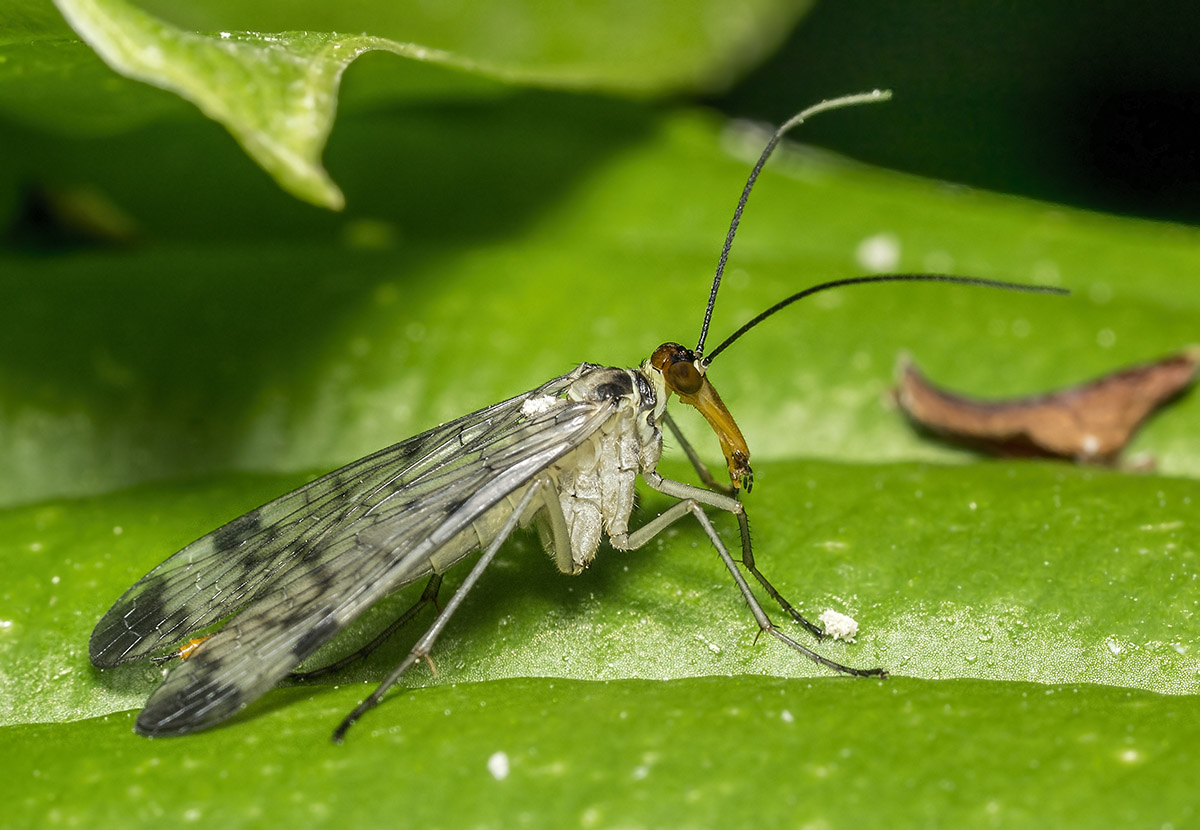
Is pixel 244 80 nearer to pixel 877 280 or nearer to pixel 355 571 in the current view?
pixel 355 571

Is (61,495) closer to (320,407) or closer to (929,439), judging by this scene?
(320,407)

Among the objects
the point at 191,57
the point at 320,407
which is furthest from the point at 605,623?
the point at 191,57

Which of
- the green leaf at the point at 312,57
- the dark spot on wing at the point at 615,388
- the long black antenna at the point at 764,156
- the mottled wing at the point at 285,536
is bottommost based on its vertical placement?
the mottled wing at the point at 285,536

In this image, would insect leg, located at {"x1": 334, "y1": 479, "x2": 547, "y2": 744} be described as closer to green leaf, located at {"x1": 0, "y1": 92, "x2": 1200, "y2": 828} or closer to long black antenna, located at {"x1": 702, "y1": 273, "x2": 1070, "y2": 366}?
green leaf, located at {"x1": 0, "y1": 92, "x2": 1200, "y2": 828}

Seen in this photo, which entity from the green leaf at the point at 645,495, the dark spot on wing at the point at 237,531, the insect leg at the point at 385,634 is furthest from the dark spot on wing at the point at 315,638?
the dark spot on wing at the point at 237,531

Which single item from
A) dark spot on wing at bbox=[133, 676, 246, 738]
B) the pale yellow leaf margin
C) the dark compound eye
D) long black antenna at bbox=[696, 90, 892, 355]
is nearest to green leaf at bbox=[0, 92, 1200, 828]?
dark spot on wing at bbox=[133, 676, 246, 738]

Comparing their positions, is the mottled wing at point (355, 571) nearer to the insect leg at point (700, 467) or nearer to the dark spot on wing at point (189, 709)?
the dark spot on wing at point (189, 709)
